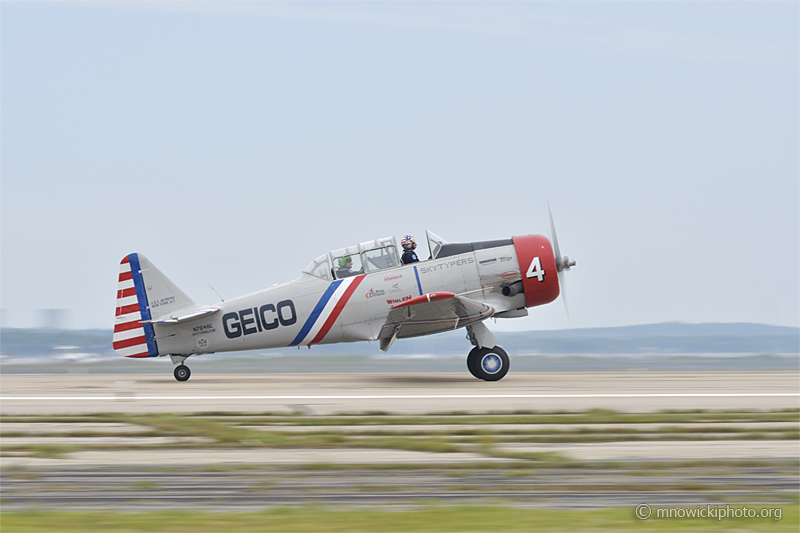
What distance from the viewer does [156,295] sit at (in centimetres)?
1641

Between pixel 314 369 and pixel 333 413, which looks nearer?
pixel 333 413

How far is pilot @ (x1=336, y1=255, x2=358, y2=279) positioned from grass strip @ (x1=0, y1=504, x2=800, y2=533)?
10.2m

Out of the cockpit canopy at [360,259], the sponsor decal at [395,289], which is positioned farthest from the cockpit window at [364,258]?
the sponsor decal at [395,289]

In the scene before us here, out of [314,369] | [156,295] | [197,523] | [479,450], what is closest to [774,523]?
[479,450]

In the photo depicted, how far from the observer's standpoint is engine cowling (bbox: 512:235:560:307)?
15.4m

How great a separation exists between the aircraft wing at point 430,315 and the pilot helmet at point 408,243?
1.48 m

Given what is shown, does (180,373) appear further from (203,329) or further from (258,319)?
(258,319)

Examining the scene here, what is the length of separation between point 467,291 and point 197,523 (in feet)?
35.4

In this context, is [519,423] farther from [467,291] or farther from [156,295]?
[156,295]

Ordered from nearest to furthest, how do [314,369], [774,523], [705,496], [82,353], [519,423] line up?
1. [774,523]
2. [705,496]
3. [519,423]
4. [314,369]
5. [82,353]

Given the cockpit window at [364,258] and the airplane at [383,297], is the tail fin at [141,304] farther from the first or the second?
the cockpit window at [364,258]

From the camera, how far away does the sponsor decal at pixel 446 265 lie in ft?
50.8

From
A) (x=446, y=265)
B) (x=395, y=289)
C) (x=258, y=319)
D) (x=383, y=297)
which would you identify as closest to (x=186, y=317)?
(x=258, y=319)

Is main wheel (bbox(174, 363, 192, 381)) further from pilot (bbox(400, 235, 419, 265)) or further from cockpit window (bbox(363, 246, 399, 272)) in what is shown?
pilot (bbox(400, 235, 419, 265))
